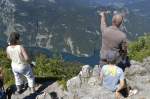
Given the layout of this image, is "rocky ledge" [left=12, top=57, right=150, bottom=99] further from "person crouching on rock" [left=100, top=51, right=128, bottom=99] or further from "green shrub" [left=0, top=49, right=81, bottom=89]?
"green shrub" [left=0, top=49, right=81, bottom=89]

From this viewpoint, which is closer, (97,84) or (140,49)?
(97,84)

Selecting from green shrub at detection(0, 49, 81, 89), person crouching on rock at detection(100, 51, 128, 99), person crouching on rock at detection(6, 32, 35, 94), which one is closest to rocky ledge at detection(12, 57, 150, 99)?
person crouching on rock at detection(100, 51, 128, 99)

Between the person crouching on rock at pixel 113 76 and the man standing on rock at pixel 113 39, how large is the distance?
1.67 ft

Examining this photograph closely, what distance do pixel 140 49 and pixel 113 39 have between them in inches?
209

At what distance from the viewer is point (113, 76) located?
14.9 meters

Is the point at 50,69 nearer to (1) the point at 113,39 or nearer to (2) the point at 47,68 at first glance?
(2) the point at 47,68

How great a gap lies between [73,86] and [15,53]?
254 centimetres

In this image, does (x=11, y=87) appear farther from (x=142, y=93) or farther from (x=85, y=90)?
(x=142, y=93)

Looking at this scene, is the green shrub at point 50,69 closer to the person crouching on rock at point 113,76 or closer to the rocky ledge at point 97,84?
the rocky ledge at point 97,84

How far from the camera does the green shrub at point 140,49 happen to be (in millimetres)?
18938

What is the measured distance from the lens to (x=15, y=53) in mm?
15367

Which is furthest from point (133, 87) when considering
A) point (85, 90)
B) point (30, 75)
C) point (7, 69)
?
point (7, 69)

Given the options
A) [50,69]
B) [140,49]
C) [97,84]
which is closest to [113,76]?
[97,84]

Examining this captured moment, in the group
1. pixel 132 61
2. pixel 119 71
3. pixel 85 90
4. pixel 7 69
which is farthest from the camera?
pixel 7 69
